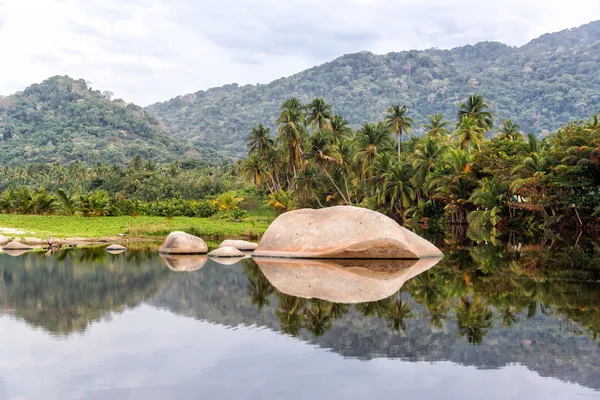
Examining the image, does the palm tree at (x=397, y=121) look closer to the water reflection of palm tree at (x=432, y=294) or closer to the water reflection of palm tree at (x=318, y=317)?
the water reflection of palm tree at (x=432, y=294)

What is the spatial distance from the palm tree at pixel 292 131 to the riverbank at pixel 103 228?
19827 mm

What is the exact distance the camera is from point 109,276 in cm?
1934

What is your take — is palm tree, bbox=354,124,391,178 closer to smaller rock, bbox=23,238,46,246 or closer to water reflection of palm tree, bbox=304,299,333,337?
smaller rock, bbox=23,238,46,246

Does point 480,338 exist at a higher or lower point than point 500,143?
lower

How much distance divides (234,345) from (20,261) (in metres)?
16.9

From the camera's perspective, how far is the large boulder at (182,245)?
2720 cm

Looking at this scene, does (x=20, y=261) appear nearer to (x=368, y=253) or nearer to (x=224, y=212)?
(x=368, y=253)

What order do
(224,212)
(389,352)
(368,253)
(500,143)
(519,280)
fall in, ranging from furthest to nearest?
(224,212) → (500,143) → (368,253) → (519,280) → (389,352)

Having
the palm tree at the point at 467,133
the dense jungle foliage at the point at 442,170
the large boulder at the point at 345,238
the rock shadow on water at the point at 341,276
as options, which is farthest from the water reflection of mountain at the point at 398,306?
the palm tree at the point at 467,133

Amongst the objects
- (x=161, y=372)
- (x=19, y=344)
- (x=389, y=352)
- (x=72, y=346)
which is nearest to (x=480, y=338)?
(x=389, y=352)

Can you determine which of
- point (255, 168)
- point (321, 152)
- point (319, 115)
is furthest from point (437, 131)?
point (255, 168)

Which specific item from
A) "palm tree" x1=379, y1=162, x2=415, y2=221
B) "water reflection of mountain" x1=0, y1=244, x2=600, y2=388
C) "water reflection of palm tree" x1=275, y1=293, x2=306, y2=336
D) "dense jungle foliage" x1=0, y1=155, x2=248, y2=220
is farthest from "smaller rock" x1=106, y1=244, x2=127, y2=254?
"palm tree" x1=379, y1=162, x2=415, y2=221

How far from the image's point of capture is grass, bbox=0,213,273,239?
3838 centimetres

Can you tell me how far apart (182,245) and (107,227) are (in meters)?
17.5
